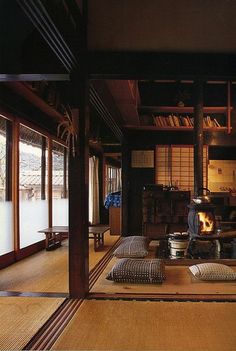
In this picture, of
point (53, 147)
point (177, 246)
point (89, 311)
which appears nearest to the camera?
point (89, 311)

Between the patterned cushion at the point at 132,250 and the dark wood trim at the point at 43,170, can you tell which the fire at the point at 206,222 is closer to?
the patterned cushion at the point at 132,250

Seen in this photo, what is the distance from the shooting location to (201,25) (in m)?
2.97

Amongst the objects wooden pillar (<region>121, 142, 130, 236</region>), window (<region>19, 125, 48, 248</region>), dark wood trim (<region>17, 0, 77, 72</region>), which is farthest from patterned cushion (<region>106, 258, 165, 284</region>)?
wooden pillar (<region>121, 142, 130, 236</region>)

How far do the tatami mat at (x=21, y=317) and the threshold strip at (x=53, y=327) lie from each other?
37 mm

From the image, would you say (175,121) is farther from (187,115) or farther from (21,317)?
(21,317)

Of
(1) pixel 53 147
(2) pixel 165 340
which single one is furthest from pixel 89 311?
(1) pixel 53 147

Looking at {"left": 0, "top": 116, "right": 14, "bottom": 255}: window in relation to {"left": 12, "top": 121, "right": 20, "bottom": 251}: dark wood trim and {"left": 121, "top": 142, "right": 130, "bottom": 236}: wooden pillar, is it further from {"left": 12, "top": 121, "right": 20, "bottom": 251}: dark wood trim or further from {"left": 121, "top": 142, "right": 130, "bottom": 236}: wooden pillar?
{"left": 121, "top": 142, "right": 130, "bottom": 236}: wooden pillar

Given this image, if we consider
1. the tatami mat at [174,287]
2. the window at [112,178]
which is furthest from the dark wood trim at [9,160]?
the window at [112,178]

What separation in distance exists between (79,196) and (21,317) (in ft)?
3.60

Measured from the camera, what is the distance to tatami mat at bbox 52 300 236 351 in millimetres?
2100

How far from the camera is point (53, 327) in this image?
2371mm

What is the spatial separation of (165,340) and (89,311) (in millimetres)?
729

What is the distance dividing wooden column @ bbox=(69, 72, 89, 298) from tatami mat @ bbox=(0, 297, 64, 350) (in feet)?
1.08

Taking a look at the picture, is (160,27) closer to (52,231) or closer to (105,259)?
Answer: (105,259)
